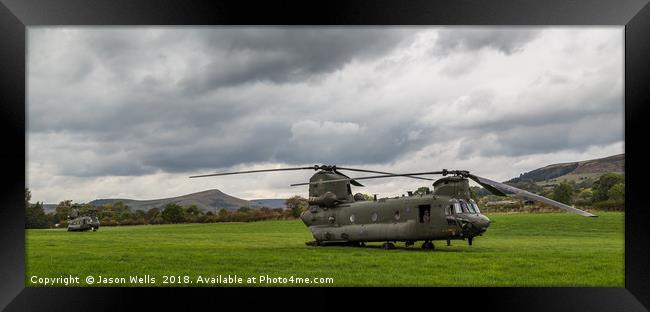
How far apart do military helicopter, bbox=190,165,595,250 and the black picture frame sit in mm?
3612

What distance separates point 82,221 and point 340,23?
82.6 ft

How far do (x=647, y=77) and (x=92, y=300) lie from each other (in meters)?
7.92

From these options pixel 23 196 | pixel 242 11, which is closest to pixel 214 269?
pixel 23 196

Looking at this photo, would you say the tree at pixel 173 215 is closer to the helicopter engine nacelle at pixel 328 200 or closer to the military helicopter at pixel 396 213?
the military helicopter at pixel 396 213

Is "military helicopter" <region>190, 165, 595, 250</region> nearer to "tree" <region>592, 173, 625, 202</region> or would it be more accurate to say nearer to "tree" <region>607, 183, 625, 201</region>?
"tree" <region>607, 183, 625, 201</region>

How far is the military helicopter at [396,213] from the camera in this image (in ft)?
46.2

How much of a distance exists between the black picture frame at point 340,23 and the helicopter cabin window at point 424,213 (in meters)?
6.82

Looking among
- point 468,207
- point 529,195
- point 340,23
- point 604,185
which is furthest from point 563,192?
point 340,23

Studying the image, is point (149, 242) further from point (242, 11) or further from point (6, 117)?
point (242, 11)

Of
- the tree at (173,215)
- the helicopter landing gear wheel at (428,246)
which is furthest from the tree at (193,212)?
the helicopter landing gear wheel at (428,246)

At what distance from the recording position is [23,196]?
7.89 metres

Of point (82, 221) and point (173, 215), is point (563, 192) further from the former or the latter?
point (82, 221)

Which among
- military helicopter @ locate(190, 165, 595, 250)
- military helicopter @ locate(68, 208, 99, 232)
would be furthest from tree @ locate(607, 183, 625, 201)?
military helicopter @ locate(68, 208, 99, 232)

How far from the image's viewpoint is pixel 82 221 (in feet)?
95.3
